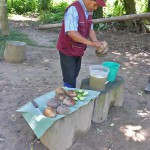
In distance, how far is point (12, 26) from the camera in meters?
10.5

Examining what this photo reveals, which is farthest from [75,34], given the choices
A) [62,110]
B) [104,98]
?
[104,98]

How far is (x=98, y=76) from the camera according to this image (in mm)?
3533

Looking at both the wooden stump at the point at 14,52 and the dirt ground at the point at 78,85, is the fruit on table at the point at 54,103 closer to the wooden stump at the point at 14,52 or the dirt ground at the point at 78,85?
the dirt ground at the point at 78,85

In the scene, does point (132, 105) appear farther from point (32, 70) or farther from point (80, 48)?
point (32, 70)

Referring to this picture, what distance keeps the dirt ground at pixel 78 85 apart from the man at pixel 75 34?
35.1 inches

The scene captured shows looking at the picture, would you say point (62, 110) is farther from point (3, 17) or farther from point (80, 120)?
point (3, 17)

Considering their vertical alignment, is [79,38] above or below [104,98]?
above

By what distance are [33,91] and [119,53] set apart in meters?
3.71

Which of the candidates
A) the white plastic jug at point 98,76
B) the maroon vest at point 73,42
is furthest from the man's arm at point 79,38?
the white plastic jug at point 98,76

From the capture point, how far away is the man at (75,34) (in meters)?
3.16

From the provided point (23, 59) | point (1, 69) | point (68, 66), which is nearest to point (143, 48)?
point (23, 59)

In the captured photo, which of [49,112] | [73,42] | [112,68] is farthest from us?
[112,68]

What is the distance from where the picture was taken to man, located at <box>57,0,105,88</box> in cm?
316

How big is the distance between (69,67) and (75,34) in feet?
2.08
